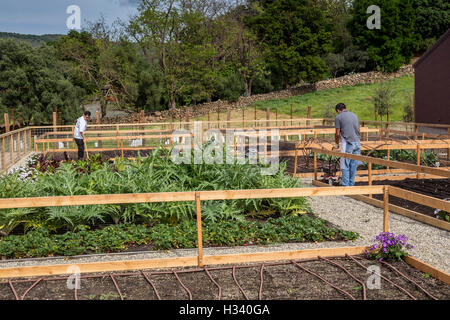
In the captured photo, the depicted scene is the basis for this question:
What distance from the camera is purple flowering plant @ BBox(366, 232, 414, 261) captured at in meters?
5.14

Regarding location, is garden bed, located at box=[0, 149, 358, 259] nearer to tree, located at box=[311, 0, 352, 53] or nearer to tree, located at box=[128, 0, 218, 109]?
tree, located at box=[128, 0, 218, 109]

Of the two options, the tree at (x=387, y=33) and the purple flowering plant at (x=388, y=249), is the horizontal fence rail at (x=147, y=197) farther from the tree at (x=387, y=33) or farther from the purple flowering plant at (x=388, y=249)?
the tree at (x=387, y=33)

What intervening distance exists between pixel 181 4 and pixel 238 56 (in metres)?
7.42

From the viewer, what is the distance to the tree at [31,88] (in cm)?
2705

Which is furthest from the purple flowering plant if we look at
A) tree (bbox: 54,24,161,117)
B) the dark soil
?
tree (bbox: 54,24,161,117)

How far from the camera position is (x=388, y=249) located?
5.17m

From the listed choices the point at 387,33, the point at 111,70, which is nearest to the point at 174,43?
the point at 111,70

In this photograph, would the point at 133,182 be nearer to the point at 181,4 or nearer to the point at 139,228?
the point at 139,228

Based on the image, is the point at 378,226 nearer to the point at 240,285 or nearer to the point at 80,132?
the point at 240,285

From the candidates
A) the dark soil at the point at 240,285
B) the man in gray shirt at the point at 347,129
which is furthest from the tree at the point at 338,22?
the dark soil at the point at 240,285
